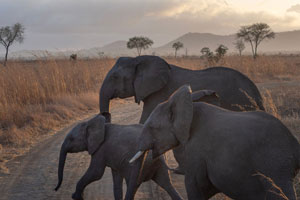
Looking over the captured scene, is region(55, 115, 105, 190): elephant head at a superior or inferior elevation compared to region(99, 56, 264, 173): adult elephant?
inferior

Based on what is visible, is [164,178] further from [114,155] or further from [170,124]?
[170,124]

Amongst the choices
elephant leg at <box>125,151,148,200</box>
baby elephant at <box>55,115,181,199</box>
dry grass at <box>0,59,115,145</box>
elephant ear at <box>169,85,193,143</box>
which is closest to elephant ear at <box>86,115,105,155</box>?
baby elephant at <box>55,115,181,199</box>

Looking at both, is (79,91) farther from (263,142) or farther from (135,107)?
(263,142)

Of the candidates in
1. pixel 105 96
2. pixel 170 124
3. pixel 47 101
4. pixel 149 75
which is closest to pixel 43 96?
pixel 47 101

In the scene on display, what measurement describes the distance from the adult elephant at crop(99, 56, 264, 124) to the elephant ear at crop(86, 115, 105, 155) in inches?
22.3

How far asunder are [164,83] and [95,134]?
1030mm

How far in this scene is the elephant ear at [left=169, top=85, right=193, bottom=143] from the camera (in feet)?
8.52

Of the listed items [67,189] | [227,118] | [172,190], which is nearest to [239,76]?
[172,190]

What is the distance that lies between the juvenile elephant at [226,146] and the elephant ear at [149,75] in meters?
1.88

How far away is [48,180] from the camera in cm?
523

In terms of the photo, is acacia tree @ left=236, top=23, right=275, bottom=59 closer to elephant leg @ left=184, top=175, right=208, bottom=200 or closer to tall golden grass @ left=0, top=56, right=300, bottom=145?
tall golden grass @ left=0, top=56, right=300, bottom=145

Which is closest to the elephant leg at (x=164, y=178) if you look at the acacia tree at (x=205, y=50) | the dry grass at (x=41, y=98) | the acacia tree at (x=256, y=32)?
the dry grass at (x=41, y=98)

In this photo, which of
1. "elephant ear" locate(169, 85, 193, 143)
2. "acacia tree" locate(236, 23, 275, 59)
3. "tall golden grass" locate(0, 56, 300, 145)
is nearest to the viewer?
"elephant ear" locate(169, 85, 193, 143)

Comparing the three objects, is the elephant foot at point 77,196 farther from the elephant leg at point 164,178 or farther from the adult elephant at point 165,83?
the adult elephant at point 165,83
